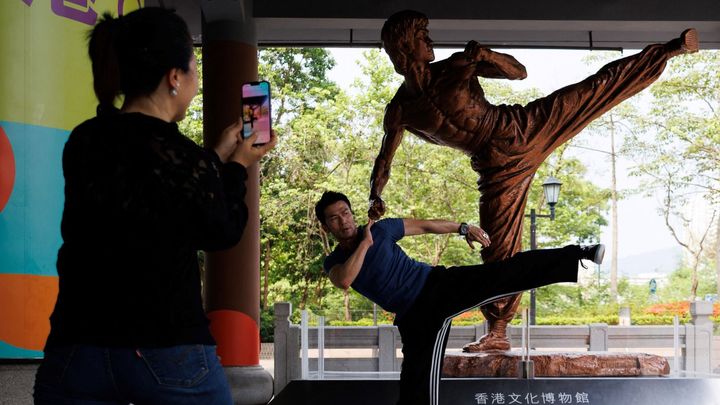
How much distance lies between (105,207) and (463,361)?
337 cm

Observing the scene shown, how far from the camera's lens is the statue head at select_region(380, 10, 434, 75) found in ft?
14.0

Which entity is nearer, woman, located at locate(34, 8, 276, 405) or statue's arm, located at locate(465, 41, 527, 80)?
woman, located at locate(34, 8, 276, 405)

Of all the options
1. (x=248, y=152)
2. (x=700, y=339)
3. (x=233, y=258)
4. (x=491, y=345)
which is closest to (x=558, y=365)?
(x=491, y=345)

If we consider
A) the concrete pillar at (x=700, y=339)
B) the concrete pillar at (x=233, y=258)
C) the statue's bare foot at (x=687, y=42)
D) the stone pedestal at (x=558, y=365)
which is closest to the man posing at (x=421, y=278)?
the stone pedestal at (x=558, y=365)

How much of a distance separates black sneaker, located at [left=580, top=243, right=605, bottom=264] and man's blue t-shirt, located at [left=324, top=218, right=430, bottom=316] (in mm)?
624

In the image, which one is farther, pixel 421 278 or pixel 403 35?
pixel 403 35

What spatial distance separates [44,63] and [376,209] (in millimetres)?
1776

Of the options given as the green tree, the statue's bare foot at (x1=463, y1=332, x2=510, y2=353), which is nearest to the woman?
the statue's bare foot at (x1=463, y1=332, x2=510, y2=353)

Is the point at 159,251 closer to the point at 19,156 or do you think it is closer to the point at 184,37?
the point at 184,37

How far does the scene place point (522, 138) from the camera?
4488 millimetres

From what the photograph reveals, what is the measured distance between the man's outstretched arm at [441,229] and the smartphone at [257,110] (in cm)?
203

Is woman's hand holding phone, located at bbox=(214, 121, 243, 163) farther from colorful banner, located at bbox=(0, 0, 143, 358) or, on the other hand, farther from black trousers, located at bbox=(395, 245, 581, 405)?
black trousers, located at bbox=(395, 245, 581, 405)

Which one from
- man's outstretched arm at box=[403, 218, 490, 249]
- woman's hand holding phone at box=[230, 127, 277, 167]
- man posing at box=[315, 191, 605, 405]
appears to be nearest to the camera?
woman's hand holding phone at box=[230, 127, 277, 167]

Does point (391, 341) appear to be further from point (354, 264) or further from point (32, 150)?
point (32, 150)
